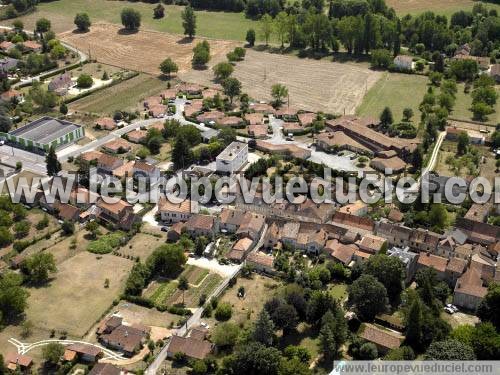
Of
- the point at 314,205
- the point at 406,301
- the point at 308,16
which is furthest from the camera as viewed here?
the point at 308,16

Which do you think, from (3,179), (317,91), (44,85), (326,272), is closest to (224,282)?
(326,272)

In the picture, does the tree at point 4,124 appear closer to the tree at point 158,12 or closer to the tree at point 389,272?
the tree at point 389,272

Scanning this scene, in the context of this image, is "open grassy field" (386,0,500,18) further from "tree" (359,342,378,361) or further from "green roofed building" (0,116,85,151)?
"tree" (359,342,378,361)

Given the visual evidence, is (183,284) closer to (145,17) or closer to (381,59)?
(381,59)

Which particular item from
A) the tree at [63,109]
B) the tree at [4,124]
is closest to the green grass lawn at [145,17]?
the tree at [63,109]

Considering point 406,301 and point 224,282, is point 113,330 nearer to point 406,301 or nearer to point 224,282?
point 224,282

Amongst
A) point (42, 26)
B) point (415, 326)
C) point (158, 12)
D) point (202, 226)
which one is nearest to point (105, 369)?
point (202, 226)
